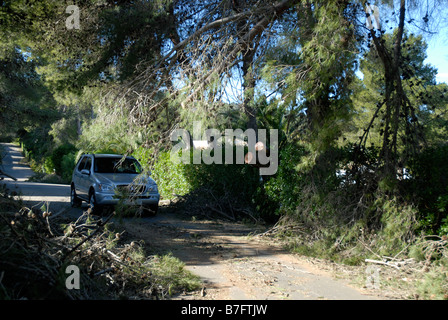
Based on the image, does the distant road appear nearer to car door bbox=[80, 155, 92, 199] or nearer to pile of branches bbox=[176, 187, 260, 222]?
car door bbox=[80, 155, 92, 199]

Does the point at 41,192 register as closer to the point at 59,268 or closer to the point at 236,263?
the point at 236,263

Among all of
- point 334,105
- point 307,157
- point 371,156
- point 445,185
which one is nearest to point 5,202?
point 307,157

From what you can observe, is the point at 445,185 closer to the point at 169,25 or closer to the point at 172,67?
the point at 172,67

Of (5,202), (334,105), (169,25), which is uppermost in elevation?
(169,25)

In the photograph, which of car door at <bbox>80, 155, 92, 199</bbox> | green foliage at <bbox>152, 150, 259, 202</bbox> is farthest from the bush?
car door at <bbox>80, 155, 92, 199</bbox>

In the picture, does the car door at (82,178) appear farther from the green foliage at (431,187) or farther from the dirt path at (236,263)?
the green foliage at (431,187)

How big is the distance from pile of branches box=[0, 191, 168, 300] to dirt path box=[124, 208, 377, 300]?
0.82 meters

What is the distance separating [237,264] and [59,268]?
3323 mm

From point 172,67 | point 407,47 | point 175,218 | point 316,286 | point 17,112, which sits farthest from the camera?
point 17,112

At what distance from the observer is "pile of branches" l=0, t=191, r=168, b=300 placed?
4.01m

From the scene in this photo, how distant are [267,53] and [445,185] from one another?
171 inches

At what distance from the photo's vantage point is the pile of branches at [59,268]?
4012mm

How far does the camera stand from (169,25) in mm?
10984

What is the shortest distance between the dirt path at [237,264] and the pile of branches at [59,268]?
32.2 inches
